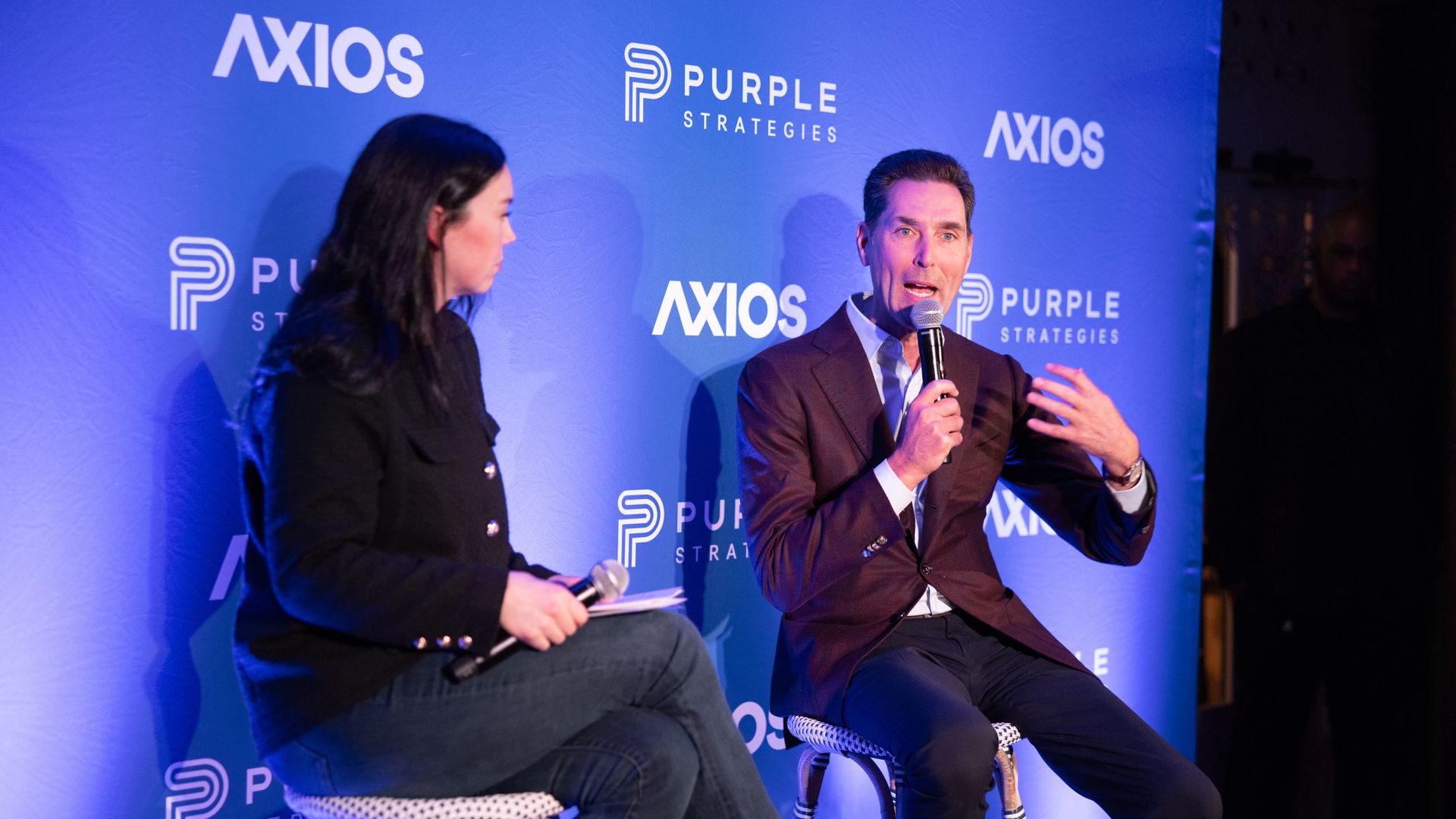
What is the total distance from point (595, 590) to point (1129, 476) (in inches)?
47.2

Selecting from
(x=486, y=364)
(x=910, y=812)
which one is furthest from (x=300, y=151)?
(x=910, y=812)

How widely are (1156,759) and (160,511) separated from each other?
1978mm

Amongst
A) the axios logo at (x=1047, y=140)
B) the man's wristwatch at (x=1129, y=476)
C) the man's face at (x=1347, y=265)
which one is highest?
the axios logo at (x=1047, y=140)

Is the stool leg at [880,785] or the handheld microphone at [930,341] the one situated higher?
the handheld microphone at [930,341]

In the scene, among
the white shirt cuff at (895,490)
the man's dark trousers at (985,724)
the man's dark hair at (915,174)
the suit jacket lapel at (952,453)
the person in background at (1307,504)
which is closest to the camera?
the man's dark trousers at (985,724)

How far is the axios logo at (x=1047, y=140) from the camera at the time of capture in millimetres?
3301

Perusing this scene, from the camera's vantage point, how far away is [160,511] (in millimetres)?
2332

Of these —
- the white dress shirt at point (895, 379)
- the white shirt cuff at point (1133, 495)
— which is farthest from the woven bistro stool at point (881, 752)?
the white shirt cuff at point (1133, 495)

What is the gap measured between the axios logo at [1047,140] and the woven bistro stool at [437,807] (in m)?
2.23

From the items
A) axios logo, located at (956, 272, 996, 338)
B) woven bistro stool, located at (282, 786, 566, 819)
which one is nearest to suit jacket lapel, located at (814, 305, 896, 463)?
axios logo, located at (956, 272, 996, 338)

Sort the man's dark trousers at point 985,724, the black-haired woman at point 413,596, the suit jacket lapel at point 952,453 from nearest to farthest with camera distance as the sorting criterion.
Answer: the black-haired woman at point 413,596, the man's dark trousers at point 985,724, the suit jacket lapel at point 952,453

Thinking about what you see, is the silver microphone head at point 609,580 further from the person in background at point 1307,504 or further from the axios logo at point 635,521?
the person in background at point 1307,504

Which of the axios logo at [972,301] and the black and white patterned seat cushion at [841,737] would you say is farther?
the axios logo at [972,301]

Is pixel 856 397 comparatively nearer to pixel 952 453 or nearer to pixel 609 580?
pixel 952 453
